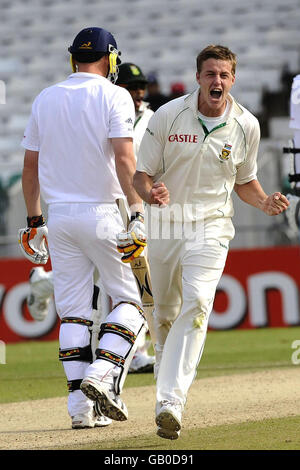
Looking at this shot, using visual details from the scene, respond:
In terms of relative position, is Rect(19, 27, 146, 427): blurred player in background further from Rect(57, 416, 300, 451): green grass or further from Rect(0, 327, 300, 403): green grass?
Rect(0, 327, 300, 403): green grass

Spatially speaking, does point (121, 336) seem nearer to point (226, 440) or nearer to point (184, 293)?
point (184, 293)

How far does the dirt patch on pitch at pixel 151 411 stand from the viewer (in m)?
5.08

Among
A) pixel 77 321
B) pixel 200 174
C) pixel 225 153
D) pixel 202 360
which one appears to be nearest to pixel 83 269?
pixel 77 321

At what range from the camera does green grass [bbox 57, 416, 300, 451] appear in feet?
14.7

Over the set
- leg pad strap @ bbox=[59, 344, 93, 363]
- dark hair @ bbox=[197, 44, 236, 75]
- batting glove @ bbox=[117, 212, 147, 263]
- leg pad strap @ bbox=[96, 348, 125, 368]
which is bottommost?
leg pad strap @ bbox=[96, 348, 125, 368]

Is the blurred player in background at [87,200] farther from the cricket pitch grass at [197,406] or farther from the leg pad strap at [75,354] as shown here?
the cricket pitch grass at [197,406]

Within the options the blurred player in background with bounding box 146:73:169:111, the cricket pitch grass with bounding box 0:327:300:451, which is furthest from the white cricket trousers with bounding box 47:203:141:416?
the blurred player in background with bounding box 146:73:169:111

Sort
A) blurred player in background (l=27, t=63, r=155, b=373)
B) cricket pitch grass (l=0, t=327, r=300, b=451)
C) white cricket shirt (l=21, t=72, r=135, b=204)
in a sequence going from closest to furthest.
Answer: cricket pitch grass (l=0, t=327, r=300, b=451) < white cricket shirt (l=21, t=72, r=135, b=204) < blurred player in background (l=27, t=63, r=155, b=373)

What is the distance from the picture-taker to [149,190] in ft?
16.8

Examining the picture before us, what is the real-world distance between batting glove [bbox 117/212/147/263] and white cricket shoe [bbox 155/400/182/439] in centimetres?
84

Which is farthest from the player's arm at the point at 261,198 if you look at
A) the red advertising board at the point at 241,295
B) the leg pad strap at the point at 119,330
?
the red advertising board at the point at 241,295

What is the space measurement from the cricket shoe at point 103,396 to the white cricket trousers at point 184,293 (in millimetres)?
269

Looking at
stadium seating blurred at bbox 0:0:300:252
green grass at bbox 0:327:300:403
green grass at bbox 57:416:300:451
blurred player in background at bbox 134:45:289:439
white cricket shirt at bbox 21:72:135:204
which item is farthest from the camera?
stadium seating blurred at bbox 0:0:300:252
